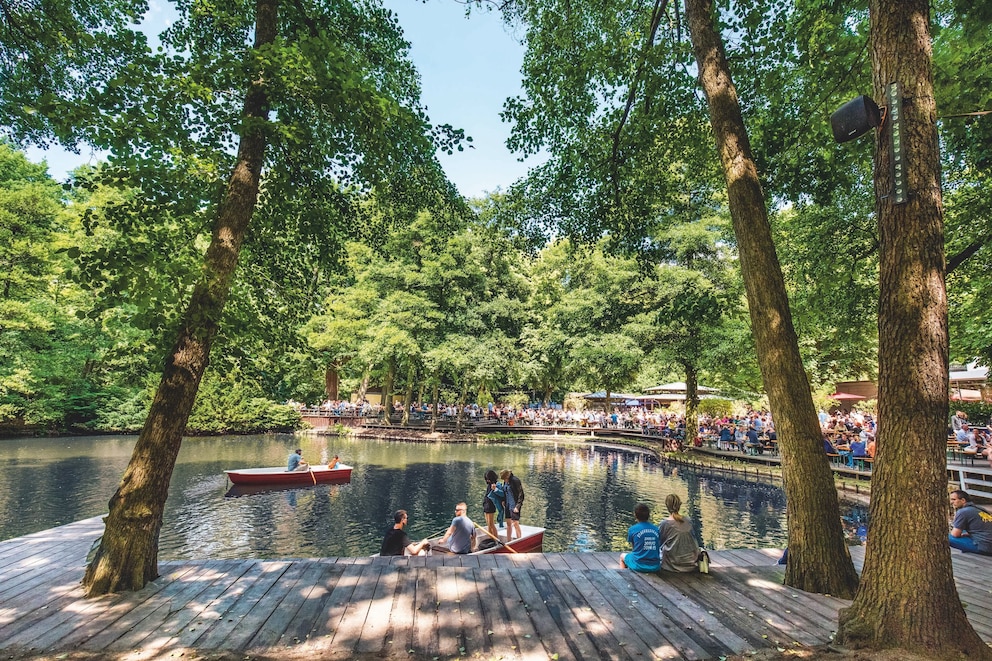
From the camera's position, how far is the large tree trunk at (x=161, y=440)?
15.4 feet

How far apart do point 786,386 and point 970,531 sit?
4.77 m

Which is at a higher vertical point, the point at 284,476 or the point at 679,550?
the point at 679,550

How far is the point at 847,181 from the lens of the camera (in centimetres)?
705

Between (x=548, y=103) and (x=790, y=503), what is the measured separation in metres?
6.69

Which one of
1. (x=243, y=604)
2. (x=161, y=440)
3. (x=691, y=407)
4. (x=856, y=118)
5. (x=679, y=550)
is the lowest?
(x=243, y=604)

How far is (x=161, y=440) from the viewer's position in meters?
4.88

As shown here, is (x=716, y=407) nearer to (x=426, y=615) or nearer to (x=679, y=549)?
(x=679, y=549)

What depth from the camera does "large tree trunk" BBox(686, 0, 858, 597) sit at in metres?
4.62

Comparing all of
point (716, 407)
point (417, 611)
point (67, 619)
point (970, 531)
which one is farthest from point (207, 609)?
point (716, 407)

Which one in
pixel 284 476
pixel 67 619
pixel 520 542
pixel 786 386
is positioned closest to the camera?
pixel 67 619

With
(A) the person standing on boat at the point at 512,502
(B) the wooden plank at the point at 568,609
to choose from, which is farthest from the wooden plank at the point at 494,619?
(A) the person standing on boat at the point at 512,502

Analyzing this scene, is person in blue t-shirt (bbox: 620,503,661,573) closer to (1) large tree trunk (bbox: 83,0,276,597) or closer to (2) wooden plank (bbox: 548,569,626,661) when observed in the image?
(2) wooden plank (bbox: 548,569,626,661)

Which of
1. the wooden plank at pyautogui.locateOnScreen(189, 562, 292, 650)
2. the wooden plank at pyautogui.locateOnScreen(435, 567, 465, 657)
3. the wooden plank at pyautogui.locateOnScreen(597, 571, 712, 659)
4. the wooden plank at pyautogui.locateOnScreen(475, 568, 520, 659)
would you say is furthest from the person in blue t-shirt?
the wooden plank at pyautogui.locateOnScreen(189, 562, 292, 650)

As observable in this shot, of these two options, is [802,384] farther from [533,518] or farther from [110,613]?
[533,518]
